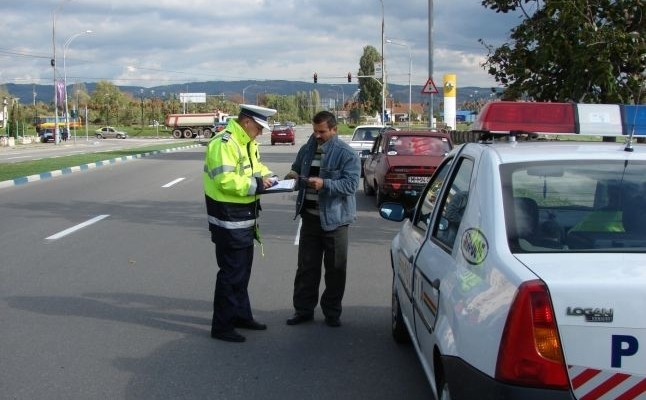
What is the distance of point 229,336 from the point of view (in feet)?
18.1

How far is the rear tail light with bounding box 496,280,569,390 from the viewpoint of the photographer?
255cm

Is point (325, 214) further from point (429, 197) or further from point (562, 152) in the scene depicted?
point (562, 152)

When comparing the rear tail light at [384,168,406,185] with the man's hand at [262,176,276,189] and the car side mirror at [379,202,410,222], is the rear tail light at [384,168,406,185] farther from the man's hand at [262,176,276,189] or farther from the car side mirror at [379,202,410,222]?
the car side mirror at [379,202,410,222]

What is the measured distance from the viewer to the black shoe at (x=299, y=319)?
599 centimetres

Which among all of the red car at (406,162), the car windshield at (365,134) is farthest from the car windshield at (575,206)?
the car windshield at (365,134)

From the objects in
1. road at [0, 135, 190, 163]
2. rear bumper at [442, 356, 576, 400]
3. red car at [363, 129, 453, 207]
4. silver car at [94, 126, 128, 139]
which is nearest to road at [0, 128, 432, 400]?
rear bumper at [442, 356, 576, 400]

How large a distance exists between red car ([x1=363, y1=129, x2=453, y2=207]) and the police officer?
795cm

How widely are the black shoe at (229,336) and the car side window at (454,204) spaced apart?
2.13 meters

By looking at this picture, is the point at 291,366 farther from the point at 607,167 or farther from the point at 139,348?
the point at 607,167

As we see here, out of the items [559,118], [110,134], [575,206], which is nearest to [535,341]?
[575,206]

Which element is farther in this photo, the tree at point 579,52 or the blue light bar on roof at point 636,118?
the tree at point 579,52

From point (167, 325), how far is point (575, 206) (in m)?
3.70

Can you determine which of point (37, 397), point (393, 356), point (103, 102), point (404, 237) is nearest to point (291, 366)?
point (393, 356)

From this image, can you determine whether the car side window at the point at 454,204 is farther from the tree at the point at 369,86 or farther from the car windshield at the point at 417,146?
the tree at the point at 369,86
